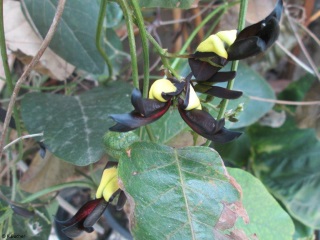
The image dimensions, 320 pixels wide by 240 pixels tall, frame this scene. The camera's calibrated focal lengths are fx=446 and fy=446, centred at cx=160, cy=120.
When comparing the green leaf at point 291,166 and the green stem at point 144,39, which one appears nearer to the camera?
the green stem at point 144,39

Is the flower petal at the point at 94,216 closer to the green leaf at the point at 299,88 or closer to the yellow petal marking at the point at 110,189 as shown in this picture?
the yellow petal marking at the point at 110,189

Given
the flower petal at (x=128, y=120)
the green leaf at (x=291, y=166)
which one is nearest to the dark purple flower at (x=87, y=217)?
the flower petal at (x=128, y=120)

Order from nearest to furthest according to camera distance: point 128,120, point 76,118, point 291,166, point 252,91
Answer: point 128,120 → point 76,118 → point 252,91 → point 291,166

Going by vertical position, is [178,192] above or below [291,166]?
above

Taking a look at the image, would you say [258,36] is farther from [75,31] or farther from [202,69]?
[75,31]

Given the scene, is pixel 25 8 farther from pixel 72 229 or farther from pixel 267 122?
pixel 267 122

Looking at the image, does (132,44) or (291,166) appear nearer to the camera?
(132,44)

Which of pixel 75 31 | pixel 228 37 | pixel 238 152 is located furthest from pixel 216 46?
pixel 238 152
